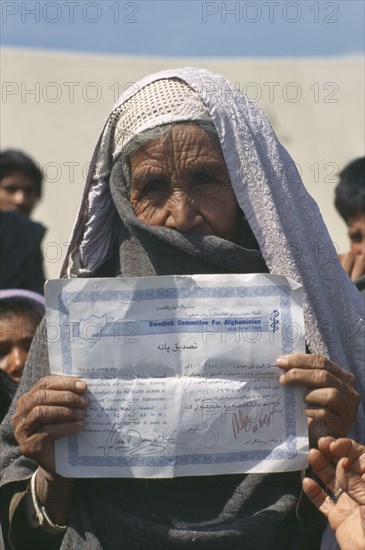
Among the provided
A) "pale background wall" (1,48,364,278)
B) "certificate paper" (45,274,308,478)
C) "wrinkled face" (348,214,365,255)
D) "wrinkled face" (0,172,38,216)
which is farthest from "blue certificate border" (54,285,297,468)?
"pale background wall" (1,48,364,278)

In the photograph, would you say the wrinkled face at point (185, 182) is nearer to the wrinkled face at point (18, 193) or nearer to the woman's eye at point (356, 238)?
the woman's eye at point (356, 238)

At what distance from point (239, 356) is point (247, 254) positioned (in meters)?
0.28

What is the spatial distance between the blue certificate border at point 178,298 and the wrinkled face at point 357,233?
2.78 meters

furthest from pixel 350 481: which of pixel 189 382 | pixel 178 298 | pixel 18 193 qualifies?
pixel 18 193

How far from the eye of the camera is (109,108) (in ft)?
42.5

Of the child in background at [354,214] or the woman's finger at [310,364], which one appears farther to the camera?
the child in background at [354,214]

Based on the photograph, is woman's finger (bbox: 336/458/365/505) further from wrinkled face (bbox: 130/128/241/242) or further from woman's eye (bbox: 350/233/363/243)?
woman's eye (bbox: 350/233/363/243)

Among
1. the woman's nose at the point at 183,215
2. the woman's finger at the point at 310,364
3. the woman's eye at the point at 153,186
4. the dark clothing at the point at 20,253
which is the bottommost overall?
the woman's finger at the point at 310,364

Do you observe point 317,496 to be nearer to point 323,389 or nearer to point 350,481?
point 350,481

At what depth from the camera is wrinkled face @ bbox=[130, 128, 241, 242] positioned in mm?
2396

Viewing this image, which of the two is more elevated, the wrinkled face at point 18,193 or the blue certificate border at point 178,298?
the wrinkled face at point 18,193

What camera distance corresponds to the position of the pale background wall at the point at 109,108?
12.5 m

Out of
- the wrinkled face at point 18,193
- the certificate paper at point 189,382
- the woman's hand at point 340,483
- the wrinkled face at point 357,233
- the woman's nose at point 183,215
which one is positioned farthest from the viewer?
the wrinkled face at point 18,193

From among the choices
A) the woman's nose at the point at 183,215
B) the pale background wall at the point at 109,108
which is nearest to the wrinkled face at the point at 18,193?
the woman's nose at the point at 183,215
